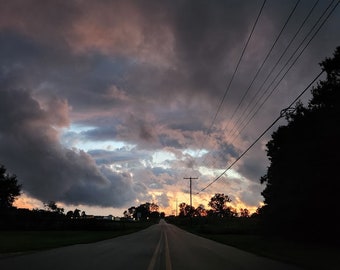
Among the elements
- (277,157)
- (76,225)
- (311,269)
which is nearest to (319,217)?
(277,157)

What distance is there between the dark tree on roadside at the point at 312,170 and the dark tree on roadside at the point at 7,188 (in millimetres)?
77354

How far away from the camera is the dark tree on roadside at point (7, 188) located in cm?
10019

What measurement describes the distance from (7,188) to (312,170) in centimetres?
8655

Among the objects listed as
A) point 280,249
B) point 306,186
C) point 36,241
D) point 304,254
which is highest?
point 306,186

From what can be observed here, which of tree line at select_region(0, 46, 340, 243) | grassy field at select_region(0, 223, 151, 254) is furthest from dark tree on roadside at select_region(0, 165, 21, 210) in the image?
tree line at select_region(0, 46, 340, 243)

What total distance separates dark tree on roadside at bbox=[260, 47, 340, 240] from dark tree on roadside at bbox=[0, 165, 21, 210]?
7735cm

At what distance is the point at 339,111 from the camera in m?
29.1

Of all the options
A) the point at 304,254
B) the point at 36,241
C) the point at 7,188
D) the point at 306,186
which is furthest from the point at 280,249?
the point at 7,188

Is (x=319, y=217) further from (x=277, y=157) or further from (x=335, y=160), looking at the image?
(x=277, y=157)

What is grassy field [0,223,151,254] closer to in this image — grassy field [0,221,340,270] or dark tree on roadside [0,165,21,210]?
grassy field [0,221,340,270]

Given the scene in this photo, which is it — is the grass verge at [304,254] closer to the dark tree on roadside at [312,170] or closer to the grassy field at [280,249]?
the grassy field at [280,249]

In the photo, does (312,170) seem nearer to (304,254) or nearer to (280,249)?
(280,249)

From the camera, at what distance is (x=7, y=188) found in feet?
330

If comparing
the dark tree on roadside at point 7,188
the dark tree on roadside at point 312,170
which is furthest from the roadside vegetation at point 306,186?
the dark tree on roadside at point 7,188
